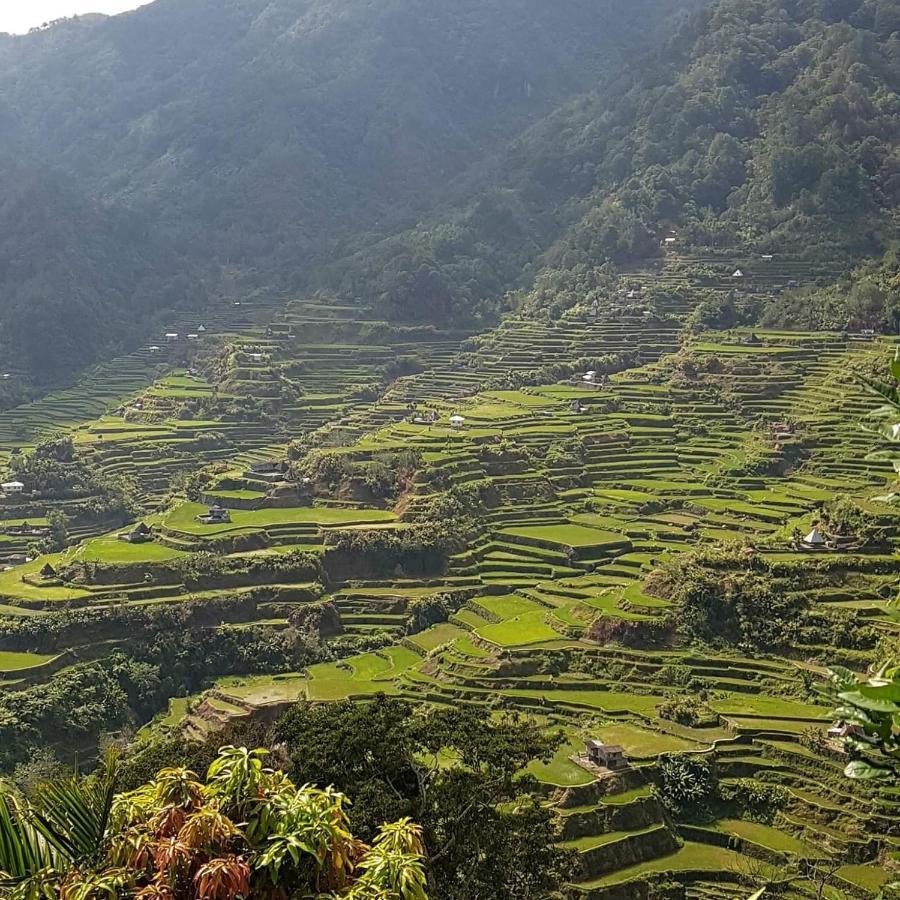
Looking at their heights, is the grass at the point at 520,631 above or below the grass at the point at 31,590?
below

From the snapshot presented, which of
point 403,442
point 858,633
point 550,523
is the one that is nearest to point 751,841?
point 858,633

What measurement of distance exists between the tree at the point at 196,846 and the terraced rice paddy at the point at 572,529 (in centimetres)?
531

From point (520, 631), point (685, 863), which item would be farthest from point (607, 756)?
point (520, 631)

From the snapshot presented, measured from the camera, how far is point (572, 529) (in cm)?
2820

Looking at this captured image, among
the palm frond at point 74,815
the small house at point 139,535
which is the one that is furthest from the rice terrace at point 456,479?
the small house at point 139,535

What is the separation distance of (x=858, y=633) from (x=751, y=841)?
19.2 ft

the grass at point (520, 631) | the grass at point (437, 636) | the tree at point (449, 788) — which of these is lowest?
the grass at point (437, 636)

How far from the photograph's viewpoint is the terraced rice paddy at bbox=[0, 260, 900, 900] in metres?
16.2

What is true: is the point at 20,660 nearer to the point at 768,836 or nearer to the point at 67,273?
the point at 768,836

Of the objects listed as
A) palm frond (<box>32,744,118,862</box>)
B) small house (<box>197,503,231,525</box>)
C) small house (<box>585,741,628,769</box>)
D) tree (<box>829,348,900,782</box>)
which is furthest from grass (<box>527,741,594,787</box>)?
small house (<box>197,503,231,525</box>)

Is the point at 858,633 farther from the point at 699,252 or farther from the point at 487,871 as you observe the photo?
the point at 699,252

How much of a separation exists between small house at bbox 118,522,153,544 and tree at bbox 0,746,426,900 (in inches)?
919

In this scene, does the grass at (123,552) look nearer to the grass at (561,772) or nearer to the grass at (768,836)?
the grass at (561,772)

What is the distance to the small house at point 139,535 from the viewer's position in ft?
90.8
